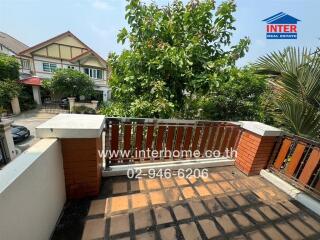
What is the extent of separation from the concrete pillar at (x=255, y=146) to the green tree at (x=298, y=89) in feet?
1.44

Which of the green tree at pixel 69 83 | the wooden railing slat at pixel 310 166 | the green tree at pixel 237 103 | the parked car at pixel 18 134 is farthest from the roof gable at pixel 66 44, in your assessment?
the wooden railing slat at pixel 310 166

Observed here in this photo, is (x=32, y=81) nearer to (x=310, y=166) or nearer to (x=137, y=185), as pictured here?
(x=137, y=185)

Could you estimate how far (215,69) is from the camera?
321cm

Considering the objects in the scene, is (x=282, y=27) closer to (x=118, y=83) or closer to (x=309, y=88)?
(x=309, y=88)

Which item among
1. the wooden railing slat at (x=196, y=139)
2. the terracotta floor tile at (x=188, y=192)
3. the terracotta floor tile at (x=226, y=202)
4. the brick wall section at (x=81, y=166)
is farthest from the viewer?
the wooden railing slat at (x=196, y=139)

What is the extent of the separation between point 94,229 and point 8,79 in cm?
2017

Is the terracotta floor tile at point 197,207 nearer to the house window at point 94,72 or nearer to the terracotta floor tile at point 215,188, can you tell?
the terracotta floor tile at point 215,188

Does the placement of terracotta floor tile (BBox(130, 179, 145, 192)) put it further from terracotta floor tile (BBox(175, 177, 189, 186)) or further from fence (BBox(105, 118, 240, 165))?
terracotta floor tile (BBox(175, 177, 189, 186))

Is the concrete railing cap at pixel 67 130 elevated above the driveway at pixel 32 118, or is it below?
above

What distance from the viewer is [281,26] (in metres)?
6.58

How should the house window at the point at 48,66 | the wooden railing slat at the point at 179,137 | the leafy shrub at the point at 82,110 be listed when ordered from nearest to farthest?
the wooden railing slat at the point at 179,137 < the leafy shrub at the point at 82,110 < the house window at the point at 48,66

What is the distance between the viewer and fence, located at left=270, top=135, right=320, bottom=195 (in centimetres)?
264

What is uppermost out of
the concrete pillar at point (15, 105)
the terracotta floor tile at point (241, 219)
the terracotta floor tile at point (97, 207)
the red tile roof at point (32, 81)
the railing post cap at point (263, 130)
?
the railing post cap at point (263, 130)

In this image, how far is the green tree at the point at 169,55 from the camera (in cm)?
314
